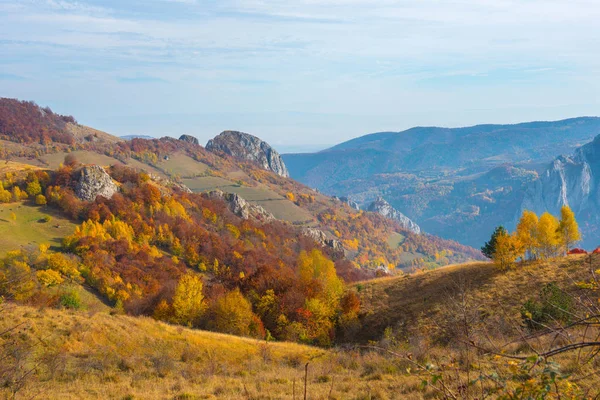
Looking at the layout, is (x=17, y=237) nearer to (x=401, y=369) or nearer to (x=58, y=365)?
(x=58, y=365)

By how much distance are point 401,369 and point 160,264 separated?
279 feet

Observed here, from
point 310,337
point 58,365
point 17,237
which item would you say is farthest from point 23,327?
point 17,237

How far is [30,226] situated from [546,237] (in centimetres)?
9705

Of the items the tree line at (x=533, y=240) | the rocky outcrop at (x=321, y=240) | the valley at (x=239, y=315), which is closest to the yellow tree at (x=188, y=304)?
the valley at (x=239, y=315)

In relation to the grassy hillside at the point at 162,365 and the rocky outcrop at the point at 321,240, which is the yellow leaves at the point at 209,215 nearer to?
the rocky outcrop at the point at 321,240

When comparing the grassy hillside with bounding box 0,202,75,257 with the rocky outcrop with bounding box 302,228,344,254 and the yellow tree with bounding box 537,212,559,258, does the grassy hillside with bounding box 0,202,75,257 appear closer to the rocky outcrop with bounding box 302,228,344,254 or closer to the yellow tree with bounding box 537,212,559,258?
the yellow tree with bounding box 537,212,559,258

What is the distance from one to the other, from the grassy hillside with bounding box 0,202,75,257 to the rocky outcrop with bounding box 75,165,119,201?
461 inches

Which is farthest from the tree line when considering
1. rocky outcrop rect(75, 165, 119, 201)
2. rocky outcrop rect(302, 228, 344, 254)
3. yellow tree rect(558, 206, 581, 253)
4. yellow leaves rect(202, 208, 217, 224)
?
rocky outcrop rect(302, 228, 344, 254)

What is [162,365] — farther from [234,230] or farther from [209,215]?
[209,215]

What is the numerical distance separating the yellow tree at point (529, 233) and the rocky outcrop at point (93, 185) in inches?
4193

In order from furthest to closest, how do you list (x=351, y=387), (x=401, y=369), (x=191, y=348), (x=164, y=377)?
(x=191, y=348) < (x=164, y=377) < (x=401, y=369) < (x=351, y=387)

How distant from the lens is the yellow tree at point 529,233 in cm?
4891

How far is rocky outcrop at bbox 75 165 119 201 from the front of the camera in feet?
378

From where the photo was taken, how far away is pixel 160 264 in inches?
3698
